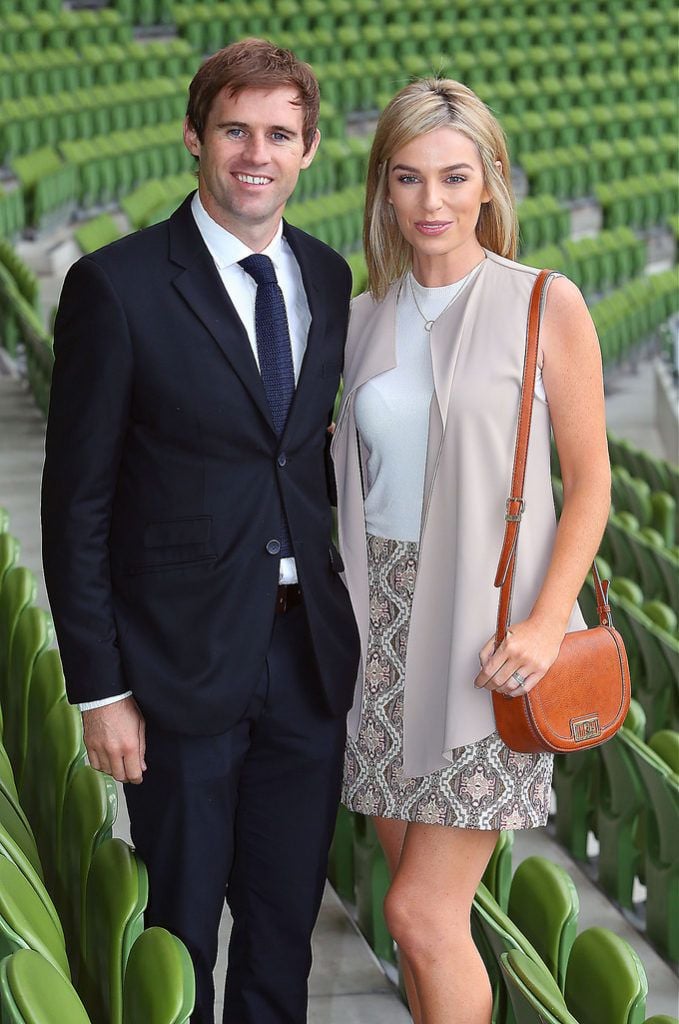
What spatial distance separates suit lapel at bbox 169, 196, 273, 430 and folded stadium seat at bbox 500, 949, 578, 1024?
39 centimetres

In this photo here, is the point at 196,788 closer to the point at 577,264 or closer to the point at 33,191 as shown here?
the point at 33,191

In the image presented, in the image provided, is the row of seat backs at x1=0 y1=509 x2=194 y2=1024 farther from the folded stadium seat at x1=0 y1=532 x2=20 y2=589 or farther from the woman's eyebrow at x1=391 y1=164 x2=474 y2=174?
the woman's eyebrow at x1=391 y1=164 x2=474 y2=174

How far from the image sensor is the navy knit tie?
0.94 meters

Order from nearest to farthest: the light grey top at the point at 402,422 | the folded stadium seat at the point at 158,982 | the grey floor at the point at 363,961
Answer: the folded stadium seat at the point at 158,982, the light grey top at the point at 402,422, the grey floor at the point at 363,961

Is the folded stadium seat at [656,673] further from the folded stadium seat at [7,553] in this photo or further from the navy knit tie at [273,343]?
the navy knit tie at [273,343]

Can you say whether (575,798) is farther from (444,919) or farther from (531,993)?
(531,993)

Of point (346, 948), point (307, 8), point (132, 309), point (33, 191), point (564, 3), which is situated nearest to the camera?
point (132, 309)

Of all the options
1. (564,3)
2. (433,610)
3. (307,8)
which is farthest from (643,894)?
(564,3)

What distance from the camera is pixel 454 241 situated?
0.96 m

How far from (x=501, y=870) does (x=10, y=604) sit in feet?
2.14

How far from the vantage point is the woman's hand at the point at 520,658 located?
2.98ft

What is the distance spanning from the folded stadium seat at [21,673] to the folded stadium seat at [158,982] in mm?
537

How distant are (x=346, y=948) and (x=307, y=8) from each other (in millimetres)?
6073

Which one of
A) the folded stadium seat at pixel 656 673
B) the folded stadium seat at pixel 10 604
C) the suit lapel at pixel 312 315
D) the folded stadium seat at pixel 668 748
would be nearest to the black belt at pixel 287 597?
the suit lapel at pixel 312 315
